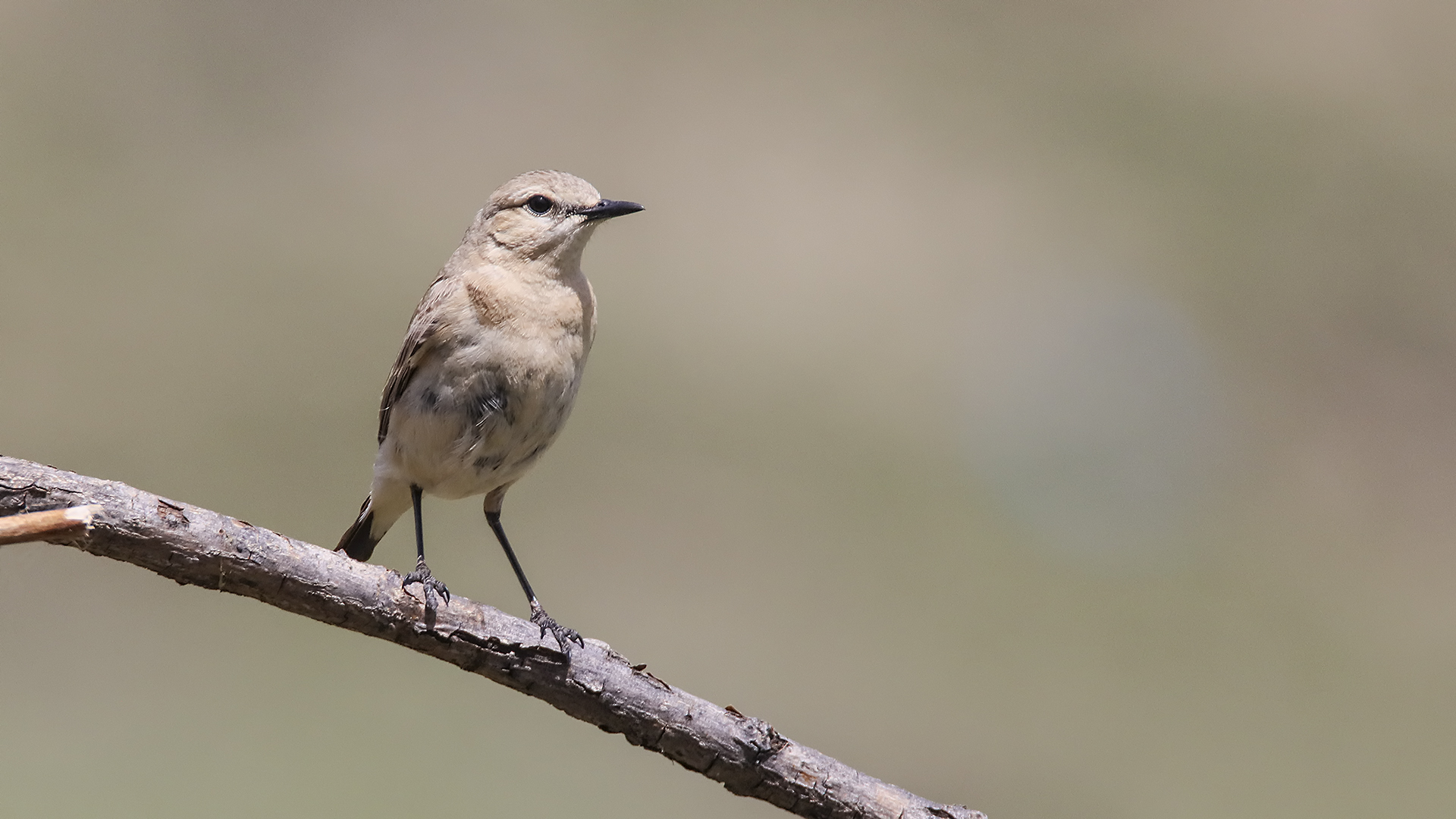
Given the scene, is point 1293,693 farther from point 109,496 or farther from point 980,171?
point 109,496

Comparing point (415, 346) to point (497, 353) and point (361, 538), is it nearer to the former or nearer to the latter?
point (497, 353)

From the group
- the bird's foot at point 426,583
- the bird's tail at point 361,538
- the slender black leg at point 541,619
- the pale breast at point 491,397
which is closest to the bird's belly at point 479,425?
the pale breast at point 491,397

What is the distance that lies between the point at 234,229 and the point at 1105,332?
640 inches

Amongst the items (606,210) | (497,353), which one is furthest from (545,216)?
(497,353)

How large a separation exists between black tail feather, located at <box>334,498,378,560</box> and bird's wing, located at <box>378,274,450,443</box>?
53 centimetres

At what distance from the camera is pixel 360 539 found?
6387mm

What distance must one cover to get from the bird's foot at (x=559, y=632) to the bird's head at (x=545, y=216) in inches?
58.9

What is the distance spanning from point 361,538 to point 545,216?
1856 mm

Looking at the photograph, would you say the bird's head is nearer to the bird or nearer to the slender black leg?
the bird

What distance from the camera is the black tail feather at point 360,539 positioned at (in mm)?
6262

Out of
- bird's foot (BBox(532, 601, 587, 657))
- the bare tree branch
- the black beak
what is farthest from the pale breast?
the bare tree branch

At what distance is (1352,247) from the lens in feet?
80.6

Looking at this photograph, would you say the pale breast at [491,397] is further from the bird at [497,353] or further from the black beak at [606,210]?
the black beak at [606,210]

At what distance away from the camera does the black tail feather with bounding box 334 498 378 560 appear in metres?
6.26
